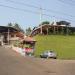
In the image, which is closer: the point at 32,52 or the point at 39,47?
the point at 32,52

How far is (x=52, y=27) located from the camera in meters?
91.8

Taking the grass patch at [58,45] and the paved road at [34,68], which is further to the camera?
the grass patch at [58,45]

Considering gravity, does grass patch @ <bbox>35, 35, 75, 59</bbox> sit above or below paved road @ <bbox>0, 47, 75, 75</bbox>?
above

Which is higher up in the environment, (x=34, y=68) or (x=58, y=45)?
(x=58, y=45)

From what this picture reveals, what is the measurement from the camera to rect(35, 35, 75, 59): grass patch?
62.8m

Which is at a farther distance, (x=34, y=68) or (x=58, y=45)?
(x=58, y=45)

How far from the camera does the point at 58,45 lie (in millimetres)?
70375

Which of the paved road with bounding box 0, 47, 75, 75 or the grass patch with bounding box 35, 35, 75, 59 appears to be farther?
the grass patch with bounding box 35, 35, 75, 59

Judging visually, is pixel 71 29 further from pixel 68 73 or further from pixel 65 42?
pixel 68 73

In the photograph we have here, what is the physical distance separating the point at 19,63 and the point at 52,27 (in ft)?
169

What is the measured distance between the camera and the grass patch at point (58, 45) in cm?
6281

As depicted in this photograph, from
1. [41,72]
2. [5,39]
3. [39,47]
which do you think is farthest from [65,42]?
[41,72]

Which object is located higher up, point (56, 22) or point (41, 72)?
point (56, 22)

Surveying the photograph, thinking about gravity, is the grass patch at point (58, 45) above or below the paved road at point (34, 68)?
above
